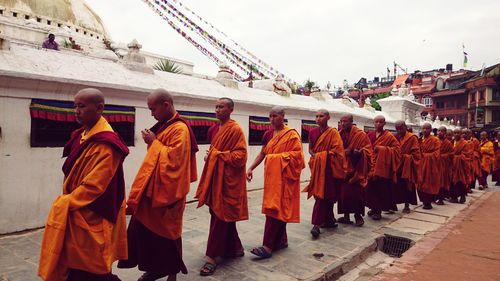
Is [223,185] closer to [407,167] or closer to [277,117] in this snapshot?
[277,117]

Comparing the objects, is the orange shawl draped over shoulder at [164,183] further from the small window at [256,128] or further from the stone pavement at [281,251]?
the small window at [256,128]

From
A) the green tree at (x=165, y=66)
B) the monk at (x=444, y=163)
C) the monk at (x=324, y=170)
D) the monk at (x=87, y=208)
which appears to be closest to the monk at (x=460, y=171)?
the monk at (x=444, y=163)

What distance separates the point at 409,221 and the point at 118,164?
638 cm

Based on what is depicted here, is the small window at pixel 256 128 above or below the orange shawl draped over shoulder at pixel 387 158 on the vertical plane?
above

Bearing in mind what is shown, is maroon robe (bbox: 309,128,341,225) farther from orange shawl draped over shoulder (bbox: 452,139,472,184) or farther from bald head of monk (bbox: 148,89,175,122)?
orange shawl draped over shoulder (bbox: 452,139,472,184)

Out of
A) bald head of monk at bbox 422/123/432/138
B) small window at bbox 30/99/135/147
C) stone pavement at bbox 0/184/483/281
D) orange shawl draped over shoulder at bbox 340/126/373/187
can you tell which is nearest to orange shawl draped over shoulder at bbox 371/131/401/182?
orange shawl draped over shoulder at bbox 340/126/373/187

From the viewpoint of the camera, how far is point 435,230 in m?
6.53

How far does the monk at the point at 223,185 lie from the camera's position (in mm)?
4137

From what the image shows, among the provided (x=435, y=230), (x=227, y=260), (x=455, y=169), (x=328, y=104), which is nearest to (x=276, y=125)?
(x=227, y=260)

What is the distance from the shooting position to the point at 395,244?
233 inches

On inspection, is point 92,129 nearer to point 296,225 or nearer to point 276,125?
point 276,125

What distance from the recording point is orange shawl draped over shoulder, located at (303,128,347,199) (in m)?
A: 5.61

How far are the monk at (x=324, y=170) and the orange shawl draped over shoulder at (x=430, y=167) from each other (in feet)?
12.3

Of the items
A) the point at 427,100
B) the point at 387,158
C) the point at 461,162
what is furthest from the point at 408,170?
the point at 427,100
